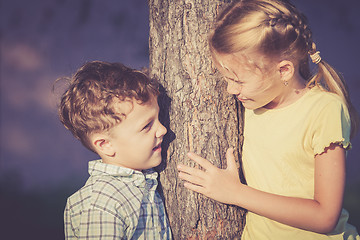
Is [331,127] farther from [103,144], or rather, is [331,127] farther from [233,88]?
[103,144]

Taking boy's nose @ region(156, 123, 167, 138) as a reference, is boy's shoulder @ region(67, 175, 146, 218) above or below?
below

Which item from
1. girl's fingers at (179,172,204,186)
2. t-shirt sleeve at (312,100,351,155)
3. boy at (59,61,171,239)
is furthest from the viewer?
girl's fingers at (179,172,204,186)

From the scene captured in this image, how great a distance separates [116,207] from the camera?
1322 mm

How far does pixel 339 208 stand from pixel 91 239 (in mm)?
1101

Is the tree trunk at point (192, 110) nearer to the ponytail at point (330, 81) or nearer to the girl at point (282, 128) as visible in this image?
the girl at point (282, 128)

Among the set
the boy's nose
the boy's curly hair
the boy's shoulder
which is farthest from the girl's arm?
the boy's curly hair

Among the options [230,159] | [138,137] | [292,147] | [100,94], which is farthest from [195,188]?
[100,94]

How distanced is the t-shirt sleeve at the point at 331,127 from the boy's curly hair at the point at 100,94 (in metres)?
0.77

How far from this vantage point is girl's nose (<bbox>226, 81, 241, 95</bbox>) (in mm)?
1386

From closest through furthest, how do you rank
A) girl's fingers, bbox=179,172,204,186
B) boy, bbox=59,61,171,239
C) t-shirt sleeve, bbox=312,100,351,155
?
t-shirt sleeve, bbox=312,100,351,155 → boy, bbox=59,61,171,239 → girl's fingers, bbox=179,172,204,186

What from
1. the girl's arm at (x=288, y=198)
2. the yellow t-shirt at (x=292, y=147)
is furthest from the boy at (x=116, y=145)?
the yellow t-shirt at (x=292, y=147)

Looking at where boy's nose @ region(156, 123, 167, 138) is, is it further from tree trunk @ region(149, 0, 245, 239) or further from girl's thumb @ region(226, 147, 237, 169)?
girl's thumb @ region(226, 147, 237, 169)

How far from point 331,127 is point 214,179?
0.57 metres

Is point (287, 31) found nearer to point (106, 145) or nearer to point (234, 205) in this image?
point (234, 205)
